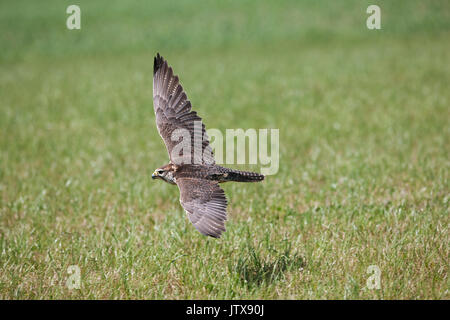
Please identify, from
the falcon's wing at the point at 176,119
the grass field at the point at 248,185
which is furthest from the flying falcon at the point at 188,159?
the grass field at the point at 248,185

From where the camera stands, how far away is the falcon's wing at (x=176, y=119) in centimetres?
A: 493

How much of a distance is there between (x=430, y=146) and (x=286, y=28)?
17572 mm

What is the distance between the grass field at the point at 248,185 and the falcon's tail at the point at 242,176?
0.75 metres

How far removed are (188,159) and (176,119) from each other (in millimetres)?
533

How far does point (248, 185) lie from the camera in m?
6.65

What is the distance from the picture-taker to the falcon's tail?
443 cm

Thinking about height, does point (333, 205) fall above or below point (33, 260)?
above

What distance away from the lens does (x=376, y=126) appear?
9.20 metres

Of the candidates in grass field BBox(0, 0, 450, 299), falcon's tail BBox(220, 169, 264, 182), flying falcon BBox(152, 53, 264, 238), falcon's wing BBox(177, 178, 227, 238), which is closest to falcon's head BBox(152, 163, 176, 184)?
flying falcon BBox(152, 53, 264, 238)

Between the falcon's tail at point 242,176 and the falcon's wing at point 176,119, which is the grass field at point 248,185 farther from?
the falcon's wing at point 176,119

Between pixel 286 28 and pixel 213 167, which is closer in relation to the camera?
pixel 213 167

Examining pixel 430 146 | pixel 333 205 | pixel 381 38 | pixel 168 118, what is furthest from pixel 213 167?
pixel 381 38

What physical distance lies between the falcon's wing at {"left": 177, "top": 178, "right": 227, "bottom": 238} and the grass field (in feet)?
2.15
